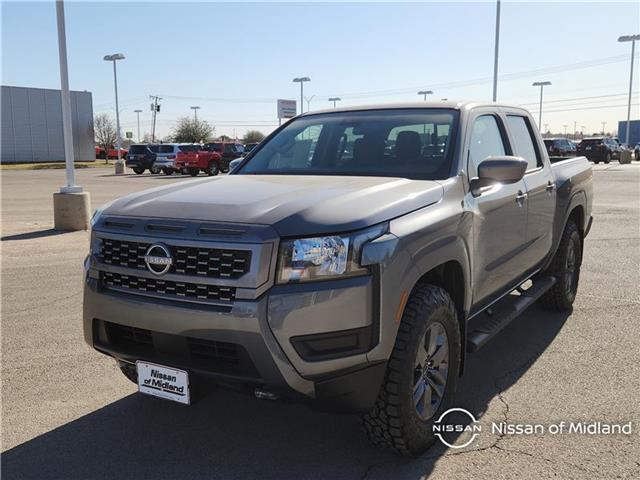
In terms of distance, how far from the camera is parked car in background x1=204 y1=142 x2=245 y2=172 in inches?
1342

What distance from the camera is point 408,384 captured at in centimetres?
298

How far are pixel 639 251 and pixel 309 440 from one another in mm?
7568

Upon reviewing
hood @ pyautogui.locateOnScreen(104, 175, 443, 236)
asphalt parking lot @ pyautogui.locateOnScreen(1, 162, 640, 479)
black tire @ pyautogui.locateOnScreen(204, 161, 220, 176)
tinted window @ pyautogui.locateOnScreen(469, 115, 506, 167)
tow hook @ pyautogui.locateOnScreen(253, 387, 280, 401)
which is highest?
tinted window @ pyautogui.locateOnScreen(469, 115, 506, 167)

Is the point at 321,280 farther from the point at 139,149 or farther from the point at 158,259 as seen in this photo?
the point at 139,149

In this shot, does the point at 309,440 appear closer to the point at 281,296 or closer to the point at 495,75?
the point at 281,296

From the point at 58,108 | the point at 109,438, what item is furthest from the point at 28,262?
the point at 58,108

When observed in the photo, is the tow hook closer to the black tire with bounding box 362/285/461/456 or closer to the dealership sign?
the black tire with bounding box 362/285/461/456

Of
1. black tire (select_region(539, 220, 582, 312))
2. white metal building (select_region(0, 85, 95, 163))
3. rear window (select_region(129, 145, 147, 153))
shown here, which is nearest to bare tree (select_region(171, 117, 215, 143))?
white metal building (select_region(0, 85, 95, 163))

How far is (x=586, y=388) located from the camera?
13.5ft

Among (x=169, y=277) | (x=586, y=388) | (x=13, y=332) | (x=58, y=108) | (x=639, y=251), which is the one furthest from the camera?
(x=58, y=108)

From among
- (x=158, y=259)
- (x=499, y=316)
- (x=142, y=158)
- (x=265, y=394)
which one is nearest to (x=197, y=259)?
(x=158, y=259)

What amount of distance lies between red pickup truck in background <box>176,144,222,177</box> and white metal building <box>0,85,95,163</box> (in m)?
32.7

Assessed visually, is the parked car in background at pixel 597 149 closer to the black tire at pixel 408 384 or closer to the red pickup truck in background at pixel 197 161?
the red pickup truck in background at pixel 197 161

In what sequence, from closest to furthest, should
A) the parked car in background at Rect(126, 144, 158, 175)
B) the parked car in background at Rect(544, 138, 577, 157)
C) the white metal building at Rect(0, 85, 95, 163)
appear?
the parked car in background at Rect(126, 144, 158, 175)
the parked car in background at Rect(544, 138, 577, 157)
the white metal building at Rect(0, 85, 95, 163)
